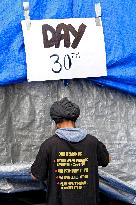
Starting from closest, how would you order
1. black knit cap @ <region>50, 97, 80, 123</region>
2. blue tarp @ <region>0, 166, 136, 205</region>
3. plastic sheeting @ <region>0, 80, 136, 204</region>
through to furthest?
1. black knit cap @ <region>50, 97, 80, 123</region>
2. blue tarp @ <region>0, 166, 136, 205</region>
3. plastic sheeting @ <region>0, 80, 136, 204</region>

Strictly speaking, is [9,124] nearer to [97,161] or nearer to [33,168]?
[33,168]

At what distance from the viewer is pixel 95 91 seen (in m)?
3.93

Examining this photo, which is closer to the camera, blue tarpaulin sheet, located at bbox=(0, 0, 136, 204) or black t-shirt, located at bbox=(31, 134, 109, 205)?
black t-shirt, located at bbox=(31, 134, 109, 205)

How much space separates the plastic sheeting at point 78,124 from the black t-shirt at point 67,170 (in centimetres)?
46

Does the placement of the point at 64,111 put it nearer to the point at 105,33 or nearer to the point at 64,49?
the point at 64,49

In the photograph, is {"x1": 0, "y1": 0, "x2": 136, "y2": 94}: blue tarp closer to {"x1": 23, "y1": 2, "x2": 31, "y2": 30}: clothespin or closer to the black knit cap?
{"x1": 23, "y1": 2, "x2": 31, "y2": 30}: clothespin

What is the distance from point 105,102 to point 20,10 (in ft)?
3.73

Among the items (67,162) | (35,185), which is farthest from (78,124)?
(67,162)

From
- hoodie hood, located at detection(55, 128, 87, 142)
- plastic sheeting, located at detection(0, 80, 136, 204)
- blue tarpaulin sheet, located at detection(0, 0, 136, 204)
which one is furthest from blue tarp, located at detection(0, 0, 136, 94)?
hoodie hood, located at detection(55, 128, 87, 142)

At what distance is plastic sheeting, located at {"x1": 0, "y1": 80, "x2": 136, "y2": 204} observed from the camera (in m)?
3.81

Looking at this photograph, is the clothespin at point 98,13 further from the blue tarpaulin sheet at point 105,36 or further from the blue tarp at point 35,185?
the blue tarp at point 35,185

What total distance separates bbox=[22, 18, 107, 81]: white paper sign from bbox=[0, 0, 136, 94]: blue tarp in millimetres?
63

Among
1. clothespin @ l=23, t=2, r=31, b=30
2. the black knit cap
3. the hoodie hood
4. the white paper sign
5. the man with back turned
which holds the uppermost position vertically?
clothespin @ l=23, t=2, r=31, b=30

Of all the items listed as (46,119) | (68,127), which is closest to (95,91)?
(46,119)
